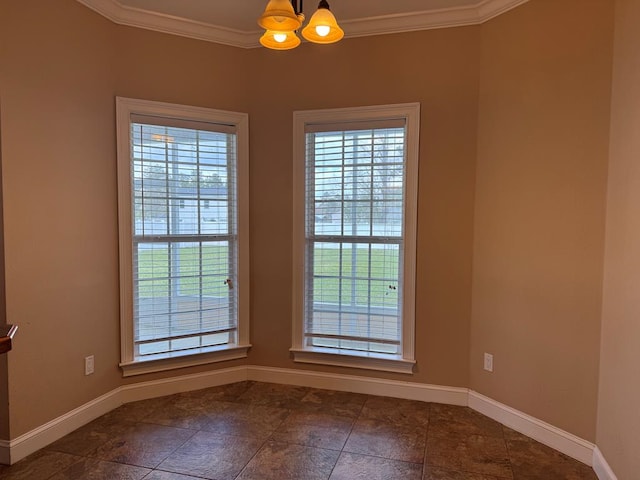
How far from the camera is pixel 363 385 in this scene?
10.2 feet

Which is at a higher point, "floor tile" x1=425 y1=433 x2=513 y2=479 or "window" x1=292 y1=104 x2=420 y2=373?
"window" x1=292 y1=104 x2=420 y2=373

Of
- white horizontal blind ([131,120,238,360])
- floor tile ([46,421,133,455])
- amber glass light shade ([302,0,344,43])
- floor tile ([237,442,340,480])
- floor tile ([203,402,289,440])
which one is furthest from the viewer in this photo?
white horizontal blind ([131,120,238,360])

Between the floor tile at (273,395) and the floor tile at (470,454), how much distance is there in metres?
1.01

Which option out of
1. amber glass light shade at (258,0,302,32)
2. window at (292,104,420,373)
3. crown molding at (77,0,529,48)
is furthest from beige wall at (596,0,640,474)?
amber glass light shade at (258,0,302,32)

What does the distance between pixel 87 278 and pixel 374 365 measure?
2090 mm

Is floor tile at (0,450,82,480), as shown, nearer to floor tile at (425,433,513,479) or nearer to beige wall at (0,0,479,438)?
beige wall at (0,0,479,438)

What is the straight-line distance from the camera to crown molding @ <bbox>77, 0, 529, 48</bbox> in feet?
8.55

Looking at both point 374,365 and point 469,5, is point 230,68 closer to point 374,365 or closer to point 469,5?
point 469,5

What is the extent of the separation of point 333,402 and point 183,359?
3.88ft

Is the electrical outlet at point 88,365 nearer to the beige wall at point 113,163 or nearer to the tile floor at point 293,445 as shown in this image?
the beige wall at point 113,163

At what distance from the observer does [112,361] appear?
2822mm

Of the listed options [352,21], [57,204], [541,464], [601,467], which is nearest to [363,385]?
[541,464]

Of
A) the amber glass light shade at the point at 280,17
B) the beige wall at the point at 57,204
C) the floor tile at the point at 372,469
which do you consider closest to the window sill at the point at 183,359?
the beige wall at the point at 57,204

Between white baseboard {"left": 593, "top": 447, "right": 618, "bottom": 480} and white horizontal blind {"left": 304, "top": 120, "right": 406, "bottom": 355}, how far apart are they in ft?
4.18
